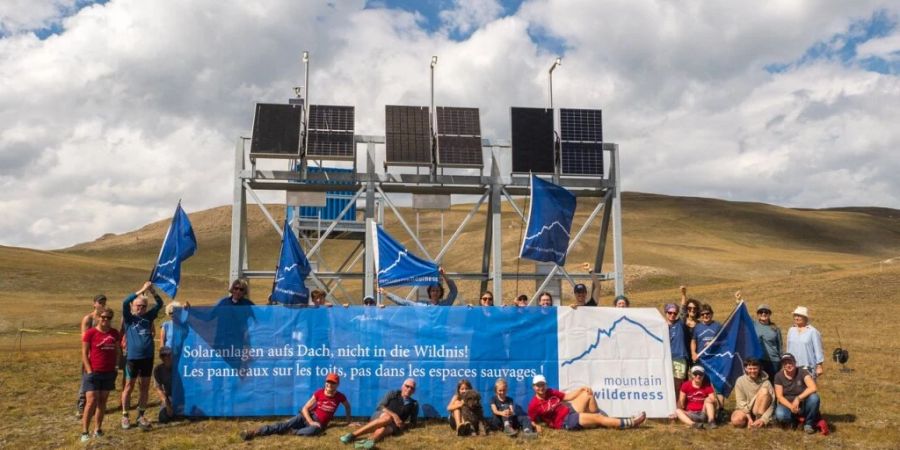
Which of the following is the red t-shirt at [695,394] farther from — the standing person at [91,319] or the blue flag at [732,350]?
the standing person at [91,319]

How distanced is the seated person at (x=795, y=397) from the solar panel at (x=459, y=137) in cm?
955

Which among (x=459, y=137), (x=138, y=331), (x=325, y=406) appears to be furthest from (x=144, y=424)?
(x=459, y=137)

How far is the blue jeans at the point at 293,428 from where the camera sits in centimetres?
1029

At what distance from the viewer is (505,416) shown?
10688 mm

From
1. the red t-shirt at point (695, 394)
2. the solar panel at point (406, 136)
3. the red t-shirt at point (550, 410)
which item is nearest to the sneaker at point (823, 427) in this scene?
the red t-shirt at point (695, 394)

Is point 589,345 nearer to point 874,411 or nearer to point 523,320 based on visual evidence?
point 523,320

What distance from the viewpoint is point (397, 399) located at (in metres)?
10.8

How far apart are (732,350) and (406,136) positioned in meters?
10.0

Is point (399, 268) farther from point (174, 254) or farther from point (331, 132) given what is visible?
point (331, 132)

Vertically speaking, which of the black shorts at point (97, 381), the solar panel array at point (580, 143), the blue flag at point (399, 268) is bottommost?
the black shorts at point (97, 381)

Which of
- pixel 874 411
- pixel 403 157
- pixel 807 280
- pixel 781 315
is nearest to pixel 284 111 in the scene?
pixel 403 157

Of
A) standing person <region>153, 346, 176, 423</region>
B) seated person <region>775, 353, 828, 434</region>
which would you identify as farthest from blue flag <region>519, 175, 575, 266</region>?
standing person <region>153, 346, 176, 423</region>

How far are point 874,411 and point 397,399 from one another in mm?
8831

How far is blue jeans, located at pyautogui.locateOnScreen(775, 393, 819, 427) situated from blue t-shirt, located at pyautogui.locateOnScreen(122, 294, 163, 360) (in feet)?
32.5
